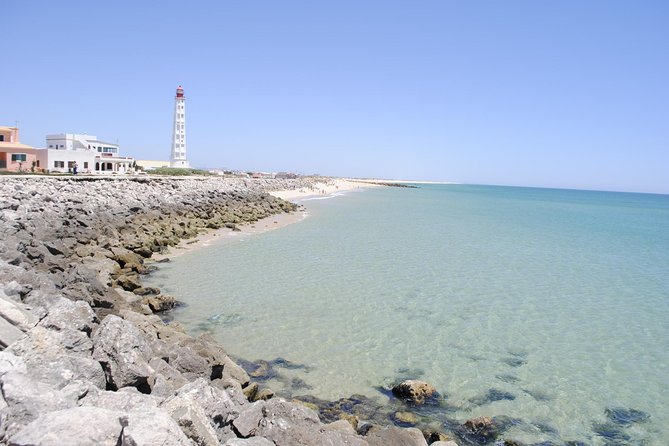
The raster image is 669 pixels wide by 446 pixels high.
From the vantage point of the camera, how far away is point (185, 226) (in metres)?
22.9

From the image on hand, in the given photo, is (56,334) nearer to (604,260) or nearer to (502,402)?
(502,402)

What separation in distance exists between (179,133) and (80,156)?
104 ft

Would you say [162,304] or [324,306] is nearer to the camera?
[162,304]

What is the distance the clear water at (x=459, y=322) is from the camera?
7750 mm

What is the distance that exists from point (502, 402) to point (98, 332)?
595cm

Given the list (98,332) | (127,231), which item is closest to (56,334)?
(98,332)

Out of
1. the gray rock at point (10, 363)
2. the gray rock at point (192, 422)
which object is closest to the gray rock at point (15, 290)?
the gray rock at point (10, 363)

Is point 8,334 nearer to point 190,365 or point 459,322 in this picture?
point 190,365

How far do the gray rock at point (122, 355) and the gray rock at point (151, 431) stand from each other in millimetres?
1893

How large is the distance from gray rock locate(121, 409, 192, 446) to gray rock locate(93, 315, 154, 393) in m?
1.89

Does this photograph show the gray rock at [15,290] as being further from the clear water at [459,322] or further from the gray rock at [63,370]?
the clear water at [459,322]

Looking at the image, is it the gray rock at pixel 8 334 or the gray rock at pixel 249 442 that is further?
the gray rock at pixel 8 334

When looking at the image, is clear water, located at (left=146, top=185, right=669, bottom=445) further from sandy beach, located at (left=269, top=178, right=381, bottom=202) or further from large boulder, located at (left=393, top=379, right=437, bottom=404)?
sandy beach, located at (left=269, top=178, right=381, bottom=202)

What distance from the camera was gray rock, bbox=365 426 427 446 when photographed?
18.3 feet
